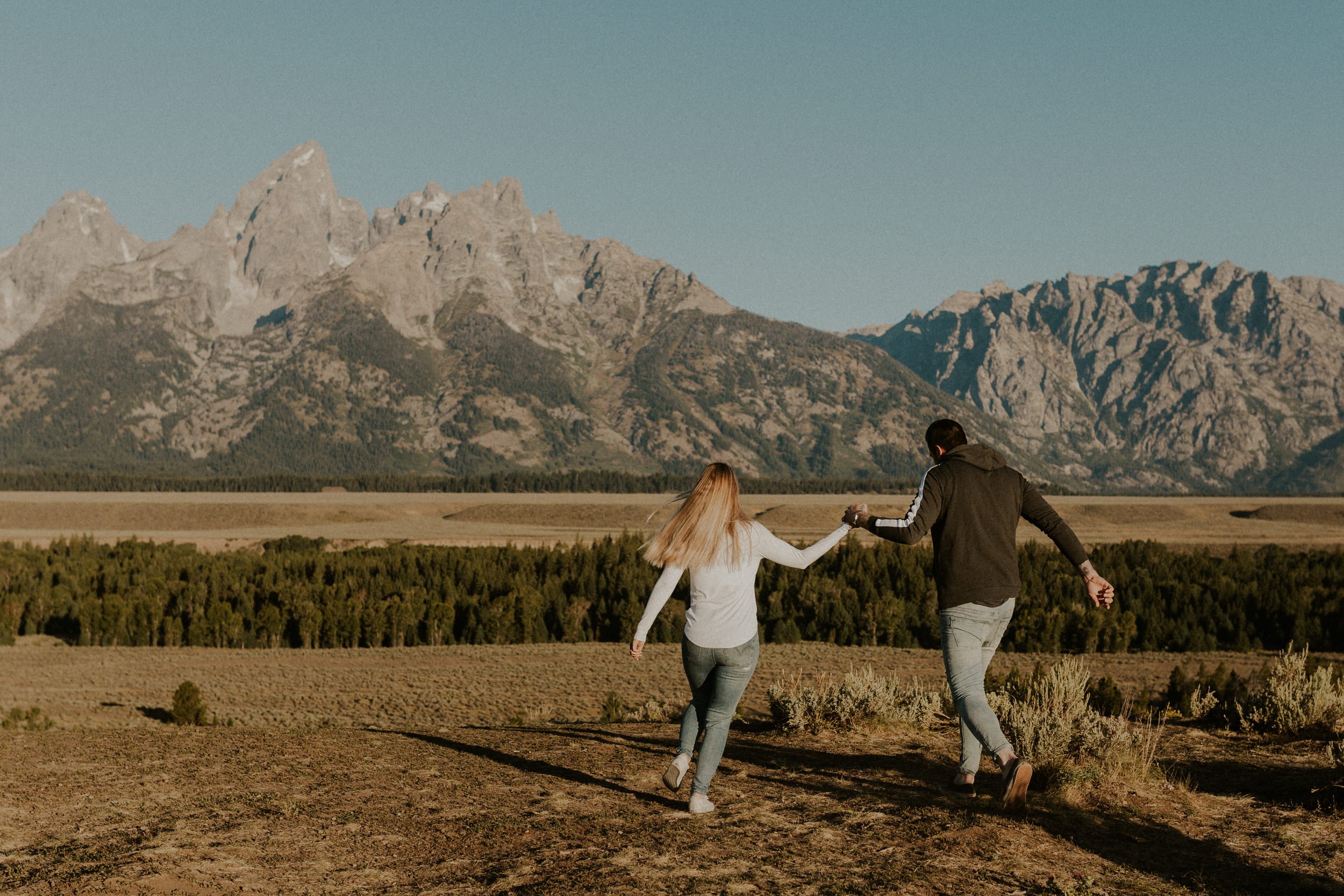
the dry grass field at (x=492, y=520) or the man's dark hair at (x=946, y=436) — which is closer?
the man's dark hair at (x=946, y=436)

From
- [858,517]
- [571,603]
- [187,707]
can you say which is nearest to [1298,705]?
[858,517]

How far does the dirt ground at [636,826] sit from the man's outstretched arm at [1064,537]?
1.51 metres

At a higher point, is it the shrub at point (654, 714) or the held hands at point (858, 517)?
the held hands at point (858, 517)

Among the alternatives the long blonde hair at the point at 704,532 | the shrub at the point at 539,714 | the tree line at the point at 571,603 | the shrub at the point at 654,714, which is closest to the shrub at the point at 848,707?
the shrub at the point at 654,714

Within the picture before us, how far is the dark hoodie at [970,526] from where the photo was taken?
22.3ft

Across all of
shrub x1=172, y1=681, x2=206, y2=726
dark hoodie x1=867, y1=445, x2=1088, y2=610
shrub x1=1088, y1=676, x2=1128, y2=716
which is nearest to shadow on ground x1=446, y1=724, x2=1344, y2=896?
dark hoodie x1=867, y1=445, x2=1088, y2=610

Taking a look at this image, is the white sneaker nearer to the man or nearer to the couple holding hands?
the couple holding hands

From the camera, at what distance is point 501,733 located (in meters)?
11.8

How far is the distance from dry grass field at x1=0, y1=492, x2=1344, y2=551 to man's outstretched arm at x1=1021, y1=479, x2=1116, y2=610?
254 feet

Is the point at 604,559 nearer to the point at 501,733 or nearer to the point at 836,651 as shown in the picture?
the point at 836,651

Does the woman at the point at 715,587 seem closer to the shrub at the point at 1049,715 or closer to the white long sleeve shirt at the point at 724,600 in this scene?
the white long sleeve shirt at the point at 724,600

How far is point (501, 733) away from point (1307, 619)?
128 feet

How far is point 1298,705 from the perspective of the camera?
1058cm

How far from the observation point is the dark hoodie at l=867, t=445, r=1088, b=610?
22.3ft
